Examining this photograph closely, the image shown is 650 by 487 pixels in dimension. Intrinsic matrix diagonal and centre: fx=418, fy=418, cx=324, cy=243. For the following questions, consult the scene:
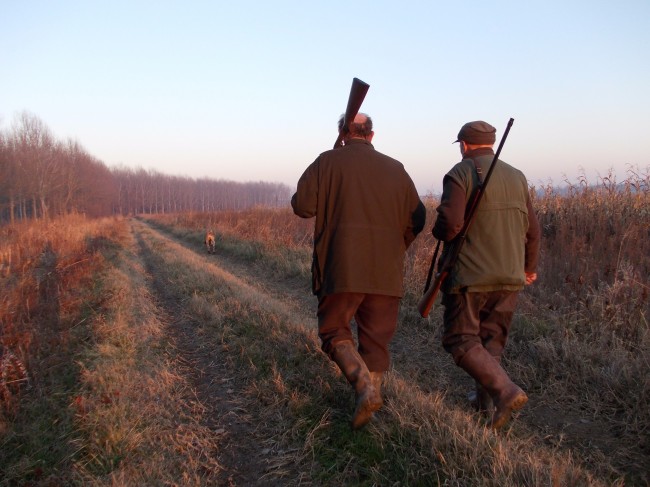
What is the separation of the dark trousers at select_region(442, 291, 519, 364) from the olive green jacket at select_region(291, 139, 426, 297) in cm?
44

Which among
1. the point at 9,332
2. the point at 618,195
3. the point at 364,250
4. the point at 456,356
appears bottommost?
the point at 9,332

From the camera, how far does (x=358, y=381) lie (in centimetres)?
279

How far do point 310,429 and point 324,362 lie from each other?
3.37ft

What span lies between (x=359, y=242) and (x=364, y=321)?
1.94 ft

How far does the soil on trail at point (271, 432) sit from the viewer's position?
2.69 metres

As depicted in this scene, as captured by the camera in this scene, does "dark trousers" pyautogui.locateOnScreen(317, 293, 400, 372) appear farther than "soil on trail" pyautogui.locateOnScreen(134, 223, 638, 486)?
Yes

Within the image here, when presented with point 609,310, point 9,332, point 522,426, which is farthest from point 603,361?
point 9,332

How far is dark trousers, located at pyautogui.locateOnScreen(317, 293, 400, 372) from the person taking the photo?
9.66 ft

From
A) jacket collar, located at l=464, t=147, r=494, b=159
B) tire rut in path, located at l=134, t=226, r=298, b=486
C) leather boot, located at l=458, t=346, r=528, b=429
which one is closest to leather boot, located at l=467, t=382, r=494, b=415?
leather boot, located at l=458, t=346, r=528, b=429

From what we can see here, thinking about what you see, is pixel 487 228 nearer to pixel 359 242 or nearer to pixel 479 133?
pixel 479 133

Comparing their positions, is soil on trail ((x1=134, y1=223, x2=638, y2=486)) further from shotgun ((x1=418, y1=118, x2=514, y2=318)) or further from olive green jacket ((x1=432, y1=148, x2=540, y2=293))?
olive green jacket ((x1=432, y1=148, x2=540, y2=293))

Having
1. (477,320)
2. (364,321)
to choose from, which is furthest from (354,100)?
(477,320)

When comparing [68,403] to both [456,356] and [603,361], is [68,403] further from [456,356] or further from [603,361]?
[603,361]

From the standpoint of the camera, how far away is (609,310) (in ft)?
14.0
